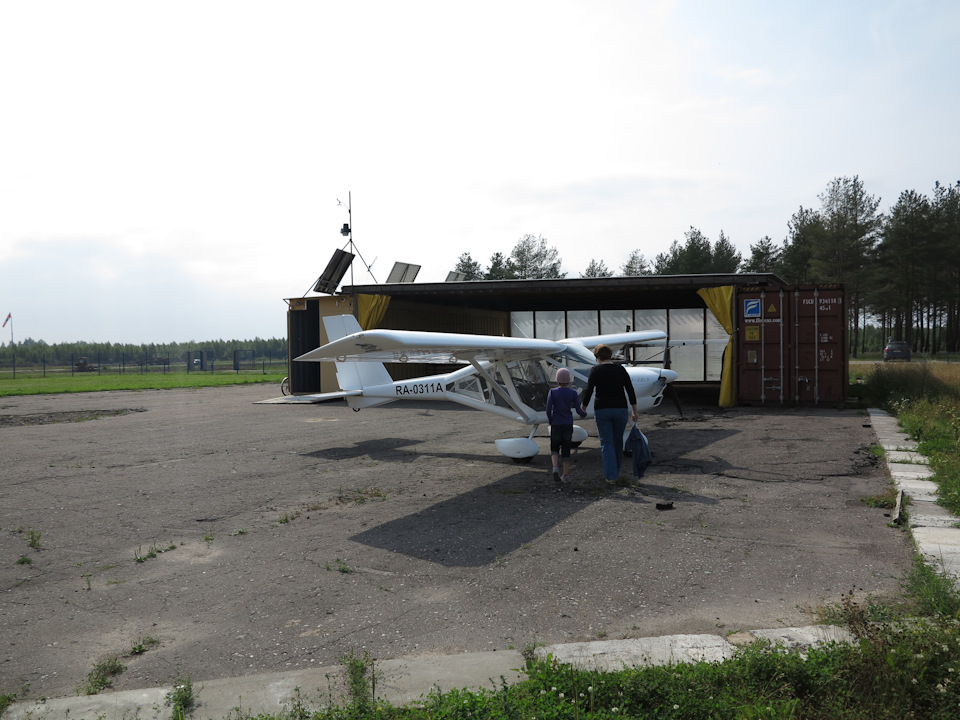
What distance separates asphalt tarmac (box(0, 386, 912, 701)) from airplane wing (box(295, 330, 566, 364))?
1.68 m

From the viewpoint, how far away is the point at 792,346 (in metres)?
16.9

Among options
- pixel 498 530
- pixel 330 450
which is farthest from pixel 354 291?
pixel 498 530

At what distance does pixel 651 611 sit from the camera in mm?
4312

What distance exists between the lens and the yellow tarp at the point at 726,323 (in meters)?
17.6

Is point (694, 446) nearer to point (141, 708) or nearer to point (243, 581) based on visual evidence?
point (243, 581)

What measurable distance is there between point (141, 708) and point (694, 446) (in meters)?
9.67

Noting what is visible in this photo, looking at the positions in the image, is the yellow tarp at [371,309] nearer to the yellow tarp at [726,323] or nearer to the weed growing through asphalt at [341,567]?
the yellow tarp at [726,323]

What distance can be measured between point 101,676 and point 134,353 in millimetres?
80333

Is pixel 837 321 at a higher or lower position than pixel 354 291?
lower

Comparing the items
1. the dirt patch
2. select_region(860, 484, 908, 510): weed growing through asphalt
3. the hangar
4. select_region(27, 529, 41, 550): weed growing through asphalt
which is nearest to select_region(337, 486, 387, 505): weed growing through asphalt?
select_region(27, 529, 41, 550): weed growing through asphalt

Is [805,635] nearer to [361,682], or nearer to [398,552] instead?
[361,682]

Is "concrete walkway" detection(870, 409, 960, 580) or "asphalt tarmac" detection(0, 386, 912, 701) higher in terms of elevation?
"concrete walkway" detection(870, 409, 960, 580)

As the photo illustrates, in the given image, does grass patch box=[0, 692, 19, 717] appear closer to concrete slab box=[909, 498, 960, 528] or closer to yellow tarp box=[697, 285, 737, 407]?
concrete slab box=[909, 498, 960, 528]

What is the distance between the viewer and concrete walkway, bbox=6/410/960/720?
126 inches
